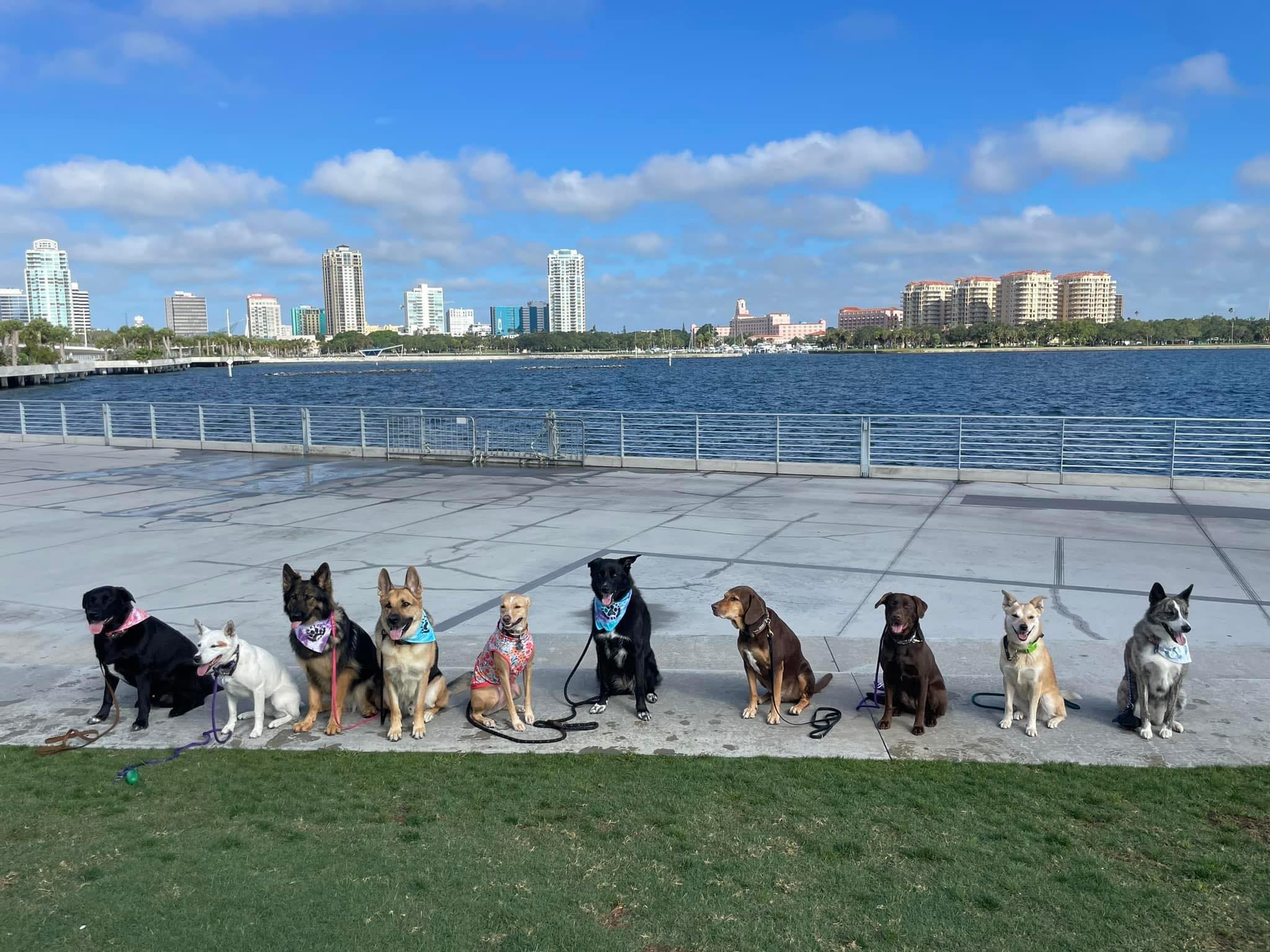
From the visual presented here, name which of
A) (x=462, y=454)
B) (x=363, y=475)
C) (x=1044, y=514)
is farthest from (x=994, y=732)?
(x=462, y=454)

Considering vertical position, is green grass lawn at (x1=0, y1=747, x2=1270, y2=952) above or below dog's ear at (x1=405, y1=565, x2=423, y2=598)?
below

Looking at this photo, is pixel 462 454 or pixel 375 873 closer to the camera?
pixel 375 873

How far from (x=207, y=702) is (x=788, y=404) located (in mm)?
68236

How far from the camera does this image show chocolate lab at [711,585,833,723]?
572cm

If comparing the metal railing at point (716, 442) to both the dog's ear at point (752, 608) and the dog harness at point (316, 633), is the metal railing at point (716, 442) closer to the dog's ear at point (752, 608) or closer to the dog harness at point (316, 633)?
the dog's ear at point (752, 608)

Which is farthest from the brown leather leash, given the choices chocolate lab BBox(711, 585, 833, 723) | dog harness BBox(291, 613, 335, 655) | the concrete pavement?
chocolate lab BBox(711, 585, 833, 723)

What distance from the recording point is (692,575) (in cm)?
1021

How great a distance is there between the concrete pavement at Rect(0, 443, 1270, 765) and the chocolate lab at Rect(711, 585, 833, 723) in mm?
191

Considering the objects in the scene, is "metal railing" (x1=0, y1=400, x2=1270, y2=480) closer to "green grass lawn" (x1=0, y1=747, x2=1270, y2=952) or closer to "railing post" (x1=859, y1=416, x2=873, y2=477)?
"railing post" (x1=859, y1=416, x2=873, y2=477)

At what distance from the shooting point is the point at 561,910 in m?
3.89

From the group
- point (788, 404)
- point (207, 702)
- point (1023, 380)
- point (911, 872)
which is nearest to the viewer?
point (911, 872)

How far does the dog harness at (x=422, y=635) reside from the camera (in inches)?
223

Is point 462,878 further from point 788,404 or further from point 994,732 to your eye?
point 788,404

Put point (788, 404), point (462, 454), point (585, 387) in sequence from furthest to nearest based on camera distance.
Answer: point (585, 387), point (788, 404), point (462, 454)
